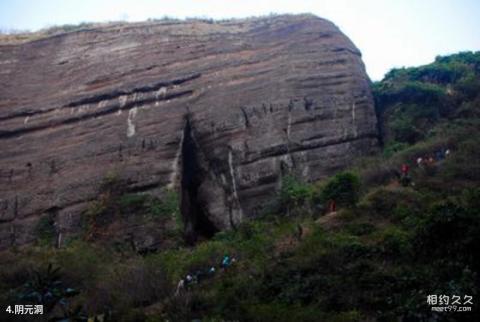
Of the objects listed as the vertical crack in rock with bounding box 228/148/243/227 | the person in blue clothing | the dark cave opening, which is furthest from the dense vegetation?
the dark cave opening

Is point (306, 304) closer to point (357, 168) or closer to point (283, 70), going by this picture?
point (357, 168)

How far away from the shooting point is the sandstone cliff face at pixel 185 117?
894 inches

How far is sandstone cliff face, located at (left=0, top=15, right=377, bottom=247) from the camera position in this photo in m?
22.7

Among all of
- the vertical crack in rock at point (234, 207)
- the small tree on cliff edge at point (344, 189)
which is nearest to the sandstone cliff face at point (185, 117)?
the vertical crack in rock at point (234, 207)

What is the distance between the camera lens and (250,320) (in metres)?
13.2

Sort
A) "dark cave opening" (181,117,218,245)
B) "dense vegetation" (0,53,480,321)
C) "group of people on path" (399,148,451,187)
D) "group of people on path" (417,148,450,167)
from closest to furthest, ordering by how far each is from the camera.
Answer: "dense vegetation" (0,53,480,321) → "group of people on path" (399,148,451,187) → "group of people on path" (417,148,450,167) → "dark cave opening" (181,117,218,245)

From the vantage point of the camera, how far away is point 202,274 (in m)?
17.0

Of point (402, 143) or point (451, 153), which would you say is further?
point (402, 143)

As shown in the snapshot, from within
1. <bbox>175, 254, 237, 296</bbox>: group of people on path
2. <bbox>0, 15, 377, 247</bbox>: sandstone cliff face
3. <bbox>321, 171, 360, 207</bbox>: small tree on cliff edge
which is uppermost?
<bbox>0, 15, 377, 247</bbox>: sandstone cliff face

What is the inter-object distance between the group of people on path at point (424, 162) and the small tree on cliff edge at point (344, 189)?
4.86 ft

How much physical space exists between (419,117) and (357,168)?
4736 millimetres

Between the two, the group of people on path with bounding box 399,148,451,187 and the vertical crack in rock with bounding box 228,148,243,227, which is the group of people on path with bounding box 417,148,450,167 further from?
the vertical crack in rock with bounding box 228,148,243,227

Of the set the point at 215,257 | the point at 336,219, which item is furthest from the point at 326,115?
the point at 215,257

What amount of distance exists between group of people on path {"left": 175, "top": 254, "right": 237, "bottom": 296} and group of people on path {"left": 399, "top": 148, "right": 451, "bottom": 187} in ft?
20.3
